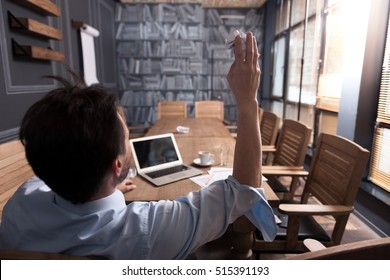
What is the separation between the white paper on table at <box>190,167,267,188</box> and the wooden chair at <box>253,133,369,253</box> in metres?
0.29

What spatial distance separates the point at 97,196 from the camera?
65cm

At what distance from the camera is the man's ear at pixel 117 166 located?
24.9 inches

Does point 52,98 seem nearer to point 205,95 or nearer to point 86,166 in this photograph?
point 86,166

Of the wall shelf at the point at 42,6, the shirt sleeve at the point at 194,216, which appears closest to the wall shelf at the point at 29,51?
the wall shelf at the point at 42,6

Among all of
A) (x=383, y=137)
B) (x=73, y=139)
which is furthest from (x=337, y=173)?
(x=73, y=139)

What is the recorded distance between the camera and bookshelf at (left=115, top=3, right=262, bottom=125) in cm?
555

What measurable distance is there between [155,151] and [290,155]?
1.10 meters

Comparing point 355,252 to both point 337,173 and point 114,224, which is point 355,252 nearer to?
point 114,224

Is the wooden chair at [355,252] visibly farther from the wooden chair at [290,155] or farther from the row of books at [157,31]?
the row of books at [157,31]

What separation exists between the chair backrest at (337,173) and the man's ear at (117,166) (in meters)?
1.09

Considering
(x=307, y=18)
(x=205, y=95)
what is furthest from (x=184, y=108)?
(x=307, y=18)

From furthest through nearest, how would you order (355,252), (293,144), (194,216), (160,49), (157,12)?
(160,49), (157,12), (293,144), (194,216), (355,252)

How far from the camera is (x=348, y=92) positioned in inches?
97.0

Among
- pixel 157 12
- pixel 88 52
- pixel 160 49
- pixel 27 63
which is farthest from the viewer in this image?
pixel 160 49
